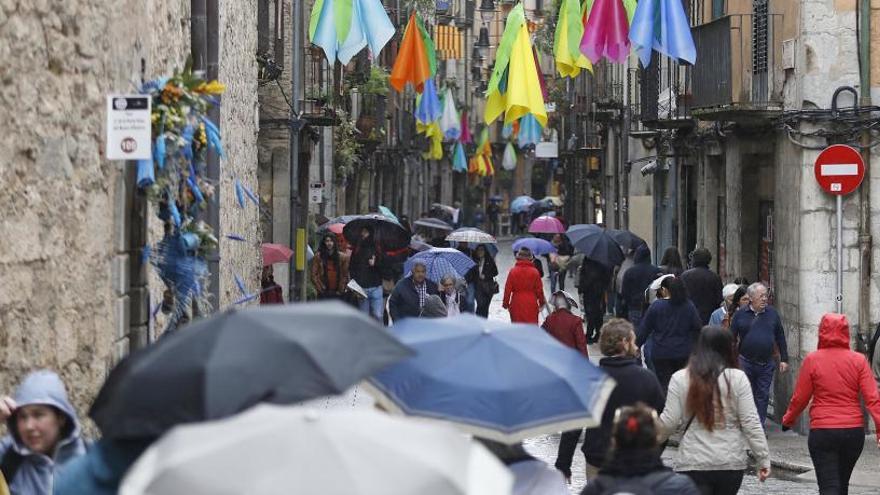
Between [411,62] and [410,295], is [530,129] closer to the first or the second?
[411,62]

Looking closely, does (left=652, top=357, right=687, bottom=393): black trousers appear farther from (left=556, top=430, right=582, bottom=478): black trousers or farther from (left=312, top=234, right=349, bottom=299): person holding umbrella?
(left=312, top=234, right=349, bottom=299): person holding umbrella

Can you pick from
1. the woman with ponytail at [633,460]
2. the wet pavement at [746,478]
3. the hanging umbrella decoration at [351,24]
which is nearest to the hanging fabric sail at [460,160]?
the hanging umbrella decoration at [351,24]

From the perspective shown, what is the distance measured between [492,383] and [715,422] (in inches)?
115

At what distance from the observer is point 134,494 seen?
4.79m

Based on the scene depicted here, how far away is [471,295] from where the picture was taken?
83.3ft

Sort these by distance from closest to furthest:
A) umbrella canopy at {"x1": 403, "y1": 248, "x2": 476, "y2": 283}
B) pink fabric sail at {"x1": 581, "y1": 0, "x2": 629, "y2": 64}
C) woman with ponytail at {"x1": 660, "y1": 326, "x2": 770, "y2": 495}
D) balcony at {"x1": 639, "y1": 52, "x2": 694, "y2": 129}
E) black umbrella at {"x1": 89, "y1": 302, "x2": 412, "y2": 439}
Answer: black umbrella at {"x1": 89, "y1": 302, "x2": 412, "y2": 439}, woman with ponytail at {"x1": 660, "y1": 326, "x2": 770, "y2": 495}, umbrella canopy at {"x1": 403, "y1": 248, "x2": 476, "y2": 283}, pink fabric sail at {"x1": 581, "y1": 0, "x2": 629, "y2": 64}, balcony at {"x1": 639, "y1": 52, "x2": 694, "y2": 129}

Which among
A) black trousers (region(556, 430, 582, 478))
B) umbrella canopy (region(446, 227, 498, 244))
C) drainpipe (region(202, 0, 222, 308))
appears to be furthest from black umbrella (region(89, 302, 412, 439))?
umbrella canopy (region(446, 227, 498, 244))

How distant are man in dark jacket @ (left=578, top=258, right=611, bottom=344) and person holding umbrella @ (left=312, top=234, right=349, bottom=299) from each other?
3.54 metres

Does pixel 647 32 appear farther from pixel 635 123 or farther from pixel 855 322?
pixel 635 123

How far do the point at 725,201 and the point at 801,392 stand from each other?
1251cm

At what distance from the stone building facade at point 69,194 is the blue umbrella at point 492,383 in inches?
78.6

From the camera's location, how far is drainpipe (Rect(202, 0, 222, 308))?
1392 centimetres

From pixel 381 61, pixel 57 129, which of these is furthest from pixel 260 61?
pixel 381 61

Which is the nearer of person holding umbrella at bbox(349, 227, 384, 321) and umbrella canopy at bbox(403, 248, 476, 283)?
umbrella canopy at bbox(403, 248, 476, 283)
